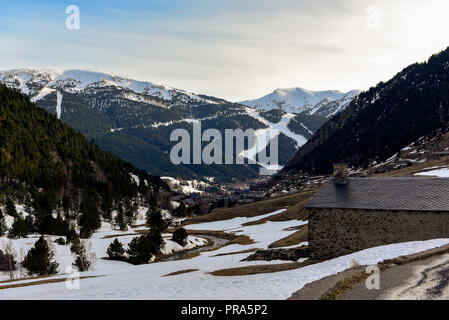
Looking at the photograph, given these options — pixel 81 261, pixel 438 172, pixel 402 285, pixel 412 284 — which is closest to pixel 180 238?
pixel 81 261

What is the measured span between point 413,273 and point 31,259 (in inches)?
2179

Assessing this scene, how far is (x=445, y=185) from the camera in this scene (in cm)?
3778

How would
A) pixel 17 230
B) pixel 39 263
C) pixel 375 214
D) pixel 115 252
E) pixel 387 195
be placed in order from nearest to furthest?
pixel 375 214 < pixel 387 195 < pixel 39 263 < pixel 115 252 < pixel 17 230

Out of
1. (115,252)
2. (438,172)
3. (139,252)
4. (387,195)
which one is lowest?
(115,252)

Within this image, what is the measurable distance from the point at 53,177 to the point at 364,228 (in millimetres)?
138938

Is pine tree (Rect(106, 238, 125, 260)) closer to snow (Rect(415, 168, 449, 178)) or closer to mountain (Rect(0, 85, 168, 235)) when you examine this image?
mountain (Rect(0, 85, 168, 235))

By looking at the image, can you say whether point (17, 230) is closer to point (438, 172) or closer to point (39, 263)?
point (39, 263)

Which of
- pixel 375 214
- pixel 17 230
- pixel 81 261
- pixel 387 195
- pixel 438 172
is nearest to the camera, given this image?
pixel 375 214

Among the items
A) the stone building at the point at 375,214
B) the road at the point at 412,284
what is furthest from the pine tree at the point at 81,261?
the road at the point at 412,284

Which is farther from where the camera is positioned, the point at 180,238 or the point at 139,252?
the point at 180,238

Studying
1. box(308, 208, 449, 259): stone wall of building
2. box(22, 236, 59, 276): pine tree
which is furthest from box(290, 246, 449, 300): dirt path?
box(22, 236, 59, 276): pine tree

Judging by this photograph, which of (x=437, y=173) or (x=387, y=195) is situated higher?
(x=437, y=173)

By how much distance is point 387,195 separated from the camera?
38625 mm

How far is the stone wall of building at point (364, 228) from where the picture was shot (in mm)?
35031
